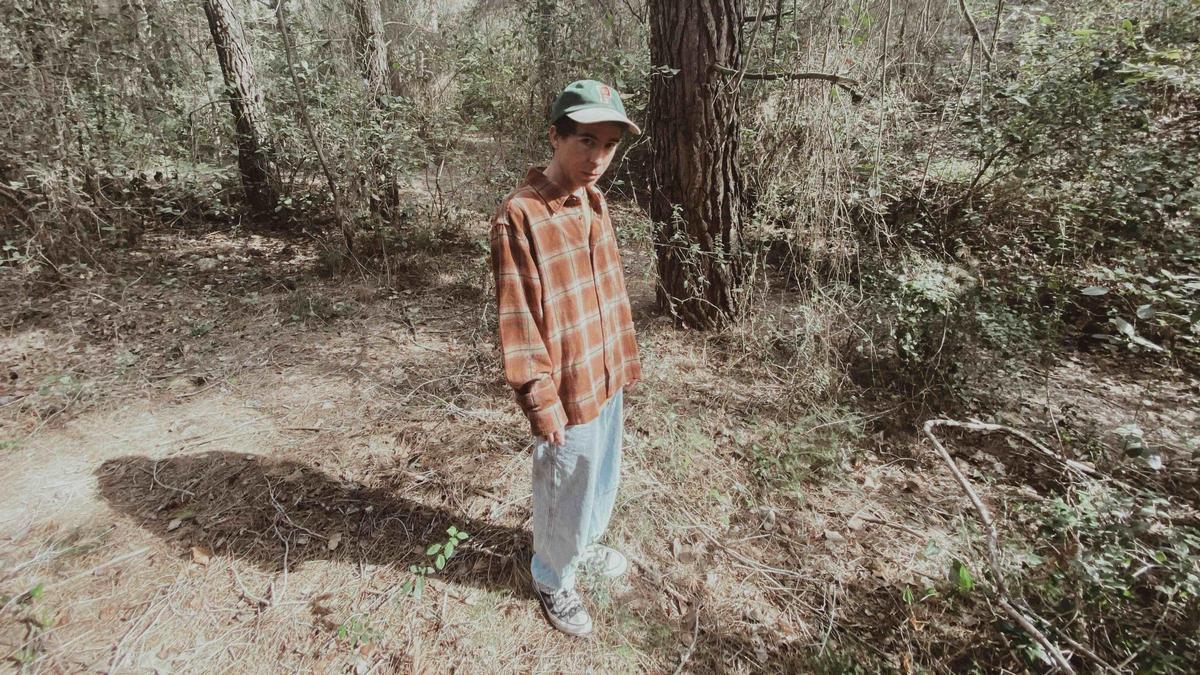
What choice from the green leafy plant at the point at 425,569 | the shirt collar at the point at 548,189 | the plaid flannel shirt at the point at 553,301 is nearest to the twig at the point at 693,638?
the green leafy plant at the point at 425,569

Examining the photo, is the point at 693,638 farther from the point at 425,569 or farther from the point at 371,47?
the point at 371,47

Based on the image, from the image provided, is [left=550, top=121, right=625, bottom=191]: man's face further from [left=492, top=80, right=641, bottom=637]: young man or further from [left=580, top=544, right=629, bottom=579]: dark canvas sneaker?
[left=580, top=544, right=629, bottom=579]: dark canvas sneaker

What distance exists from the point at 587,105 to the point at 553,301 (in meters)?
0.57

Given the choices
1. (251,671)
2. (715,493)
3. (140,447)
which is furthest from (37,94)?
(715,493)

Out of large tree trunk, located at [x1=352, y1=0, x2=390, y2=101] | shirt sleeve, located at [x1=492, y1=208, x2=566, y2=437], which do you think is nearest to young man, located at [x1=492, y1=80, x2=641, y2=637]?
shirt sleeve, located at [x1=492, y1=208, x2=566, y2=437]

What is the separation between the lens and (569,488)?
5.75 ft

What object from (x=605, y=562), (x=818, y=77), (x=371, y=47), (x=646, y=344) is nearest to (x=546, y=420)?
(x=605, y=562)

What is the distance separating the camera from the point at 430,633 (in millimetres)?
2043

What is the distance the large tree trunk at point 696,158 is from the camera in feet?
10.5

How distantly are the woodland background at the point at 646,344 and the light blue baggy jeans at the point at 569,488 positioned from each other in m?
0.36

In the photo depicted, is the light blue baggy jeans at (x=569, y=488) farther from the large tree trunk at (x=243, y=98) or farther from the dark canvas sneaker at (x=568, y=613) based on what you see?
the large tree trunk at (x=243, y=98)

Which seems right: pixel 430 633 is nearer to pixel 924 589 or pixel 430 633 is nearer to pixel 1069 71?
pixel 924 589

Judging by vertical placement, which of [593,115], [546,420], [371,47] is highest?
[371,47]

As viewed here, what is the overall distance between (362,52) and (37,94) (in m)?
2.57
